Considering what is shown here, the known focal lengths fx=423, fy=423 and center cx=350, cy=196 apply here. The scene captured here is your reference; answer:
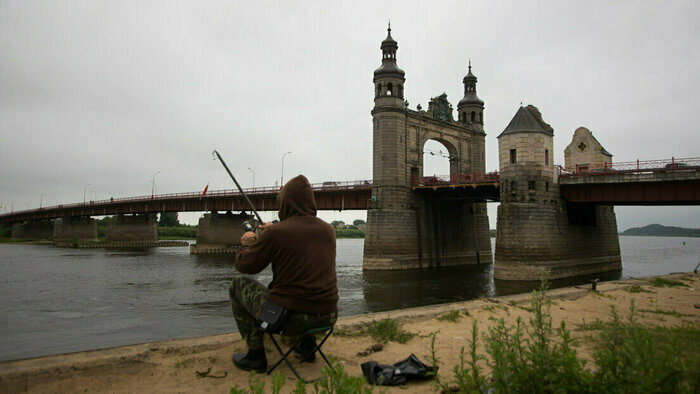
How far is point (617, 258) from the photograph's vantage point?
3888 cm

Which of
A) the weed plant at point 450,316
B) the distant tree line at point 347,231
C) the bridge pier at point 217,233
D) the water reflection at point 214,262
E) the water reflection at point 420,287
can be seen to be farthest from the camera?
the distant tree line at point 347,231

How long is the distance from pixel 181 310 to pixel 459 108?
138 ft

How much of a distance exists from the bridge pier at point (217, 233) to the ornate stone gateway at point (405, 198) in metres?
30.4

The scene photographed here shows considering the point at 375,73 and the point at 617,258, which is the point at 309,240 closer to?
the point at 375,73

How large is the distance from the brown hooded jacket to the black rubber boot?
81 centimetres

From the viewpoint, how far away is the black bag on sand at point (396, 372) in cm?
471

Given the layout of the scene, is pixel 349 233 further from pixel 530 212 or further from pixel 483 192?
pixel 530 212

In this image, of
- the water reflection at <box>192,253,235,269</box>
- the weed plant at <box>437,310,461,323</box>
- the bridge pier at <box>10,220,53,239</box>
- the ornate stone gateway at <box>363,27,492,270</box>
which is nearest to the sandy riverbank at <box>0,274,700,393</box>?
the weed plant at <box>437,310,461,323</box>

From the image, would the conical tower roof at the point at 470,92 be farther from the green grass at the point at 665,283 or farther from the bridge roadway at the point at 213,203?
the green grass at the point at 665,283

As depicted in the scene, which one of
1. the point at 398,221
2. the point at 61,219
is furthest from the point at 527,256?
the point at 61,219

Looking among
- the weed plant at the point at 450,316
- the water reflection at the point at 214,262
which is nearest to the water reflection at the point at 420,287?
the weed plant at the point at 450,316

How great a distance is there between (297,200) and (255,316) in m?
1.42

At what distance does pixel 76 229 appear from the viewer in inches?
3455

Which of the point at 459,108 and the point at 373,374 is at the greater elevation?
the point at 459,108
